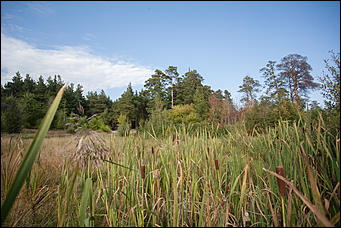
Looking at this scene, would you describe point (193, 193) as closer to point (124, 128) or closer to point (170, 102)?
point (124, 128)

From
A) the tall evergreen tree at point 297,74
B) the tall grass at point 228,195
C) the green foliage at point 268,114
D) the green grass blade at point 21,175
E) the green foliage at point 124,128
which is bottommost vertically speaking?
the tall grass at point 228,195

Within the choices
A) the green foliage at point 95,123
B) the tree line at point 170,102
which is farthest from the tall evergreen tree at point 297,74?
the green foliage at point 95,123

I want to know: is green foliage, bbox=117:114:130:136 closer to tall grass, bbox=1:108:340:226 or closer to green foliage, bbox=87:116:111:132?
green foliage, bbox=87:116:111:132

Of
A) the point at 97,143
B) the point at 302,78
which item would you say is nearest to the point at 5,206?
the point at 97,143

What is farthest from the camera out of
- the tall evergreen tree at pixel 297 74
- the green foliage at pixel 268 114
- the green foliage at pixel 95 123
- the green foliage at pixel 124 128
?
the tall evergreen tree at pixel 297 74

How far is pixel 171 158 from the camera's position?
1.40m

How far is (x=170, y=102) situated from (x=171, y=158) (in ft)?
117

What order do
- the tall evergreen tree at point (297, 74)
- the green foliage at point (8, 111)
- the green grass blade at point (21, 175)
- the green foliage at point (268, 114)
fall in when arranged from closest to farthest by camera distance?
1. the green grass blade at point (21, 175)
2. the green foliage at point (8, 111)
3. the green foliage at point (268, 114)
4. the tall evergreen tree at point (297, 74)

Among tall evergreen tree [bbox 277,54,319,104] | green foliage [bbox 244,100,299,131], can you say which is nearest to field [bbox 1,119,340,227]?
green foliage [bbox 244,100,299,131]

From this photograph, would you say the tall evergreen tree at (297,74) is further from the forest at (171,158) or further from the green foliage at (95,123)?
the green foliage at (95,123)

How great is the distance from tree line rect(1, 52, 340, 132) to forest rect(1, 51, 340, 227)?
3 cm

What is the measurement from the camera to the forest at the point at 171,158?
30.8 inches

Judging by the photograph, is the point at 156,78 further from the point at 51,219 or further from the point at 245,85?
the point at 51,219

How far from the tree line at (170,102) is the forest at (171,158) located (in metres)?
0.03
